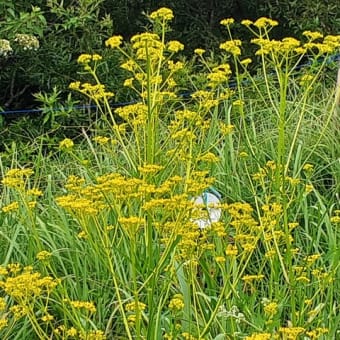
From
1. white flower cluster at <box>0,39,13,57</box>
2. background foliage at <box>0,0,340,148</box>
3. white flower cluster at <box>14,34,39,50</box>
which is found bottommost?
background foliage at <box>0,0,340,148</box>

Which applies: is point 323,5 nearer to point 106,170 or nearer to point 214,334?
point 106,170

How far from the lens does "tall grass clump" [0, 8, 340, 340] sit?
8.46 feet

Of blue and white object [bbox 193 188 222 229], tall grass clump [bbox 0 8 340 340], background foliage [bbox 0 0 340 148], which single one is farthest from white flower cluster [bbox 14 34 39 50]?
blue and white object [bbox 193 188 222 229]

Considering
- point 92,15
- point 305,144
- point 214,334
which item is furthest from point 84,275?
point 92,15

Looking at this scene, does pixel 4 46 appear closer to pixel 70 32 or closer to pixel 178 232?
pixel 70 32

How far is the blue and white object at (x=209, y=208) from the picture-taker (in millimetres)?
2971

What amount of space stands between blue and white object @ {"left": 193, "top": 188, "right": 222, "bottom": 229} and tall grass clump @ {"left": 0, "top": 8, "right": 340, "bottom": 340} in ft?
0.07

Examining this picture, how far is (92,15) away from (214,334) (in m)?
3.84

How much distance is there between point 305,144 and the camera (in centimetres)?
459

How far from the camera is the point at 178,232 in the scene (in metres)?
2.49

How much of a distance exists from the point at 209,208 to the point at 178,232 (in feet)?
2.21

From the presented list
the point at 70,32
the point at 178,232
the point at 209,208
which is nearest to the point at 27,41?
the point at 70,32

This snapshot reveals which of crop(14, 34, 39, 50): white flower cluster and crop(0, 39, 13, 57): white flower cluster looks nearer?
crop(0, 39, 13, 57): white flower cluster

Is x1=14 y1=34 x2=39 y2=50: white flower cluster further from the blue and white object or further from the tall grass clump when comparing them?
the blue and white object
